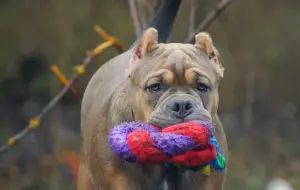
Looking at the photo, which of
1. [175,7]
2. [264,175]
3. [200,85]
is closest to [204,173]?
[200,85]

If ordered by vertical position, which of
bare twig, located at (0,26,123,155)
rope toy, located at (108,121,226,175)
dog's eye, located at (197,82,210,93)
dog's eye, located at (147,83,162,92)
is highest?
bare twig, located at (0,26,123,155)

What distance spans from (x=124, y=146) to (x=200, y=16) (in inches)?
233

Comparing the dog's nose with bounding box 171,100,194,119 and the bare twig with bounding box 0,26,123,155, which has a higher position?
the bare twig with bounding box 0,26,123,155

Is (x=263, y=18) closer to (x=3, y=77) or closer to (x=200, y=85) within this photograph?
(x=3, y=77)

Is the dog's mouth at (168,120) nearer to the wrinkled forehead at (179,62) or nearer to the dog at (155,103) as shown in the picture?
the dog at (155,103)

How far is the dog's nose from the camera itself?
328cm

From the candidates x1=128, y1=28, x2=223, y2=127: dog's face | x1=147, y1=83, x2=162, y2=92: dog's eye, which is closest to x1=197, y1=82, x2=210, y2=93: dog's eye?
x1=128, y1=28, x2=223, y2=127: dog's face

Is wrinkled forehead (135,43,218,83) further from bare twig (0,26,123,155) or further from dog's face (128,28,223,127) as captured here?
bare twig (0,26,123,155)

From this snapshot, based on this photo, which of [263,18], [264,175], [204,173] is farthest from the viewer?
[263,18]

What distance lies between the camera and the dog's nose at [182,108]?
3.28 meters

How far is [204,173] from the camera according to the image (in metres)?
3.61

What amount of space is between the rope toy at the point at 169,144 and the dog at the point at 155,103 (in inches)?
2.8

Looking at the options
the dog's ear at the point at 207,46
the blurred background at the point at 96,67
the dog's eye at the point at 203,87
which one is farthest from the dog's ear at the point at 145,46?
the blurred background at the point at 96,67

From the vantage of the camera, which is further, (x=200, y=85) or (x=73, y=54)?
(x=73, y=54)
